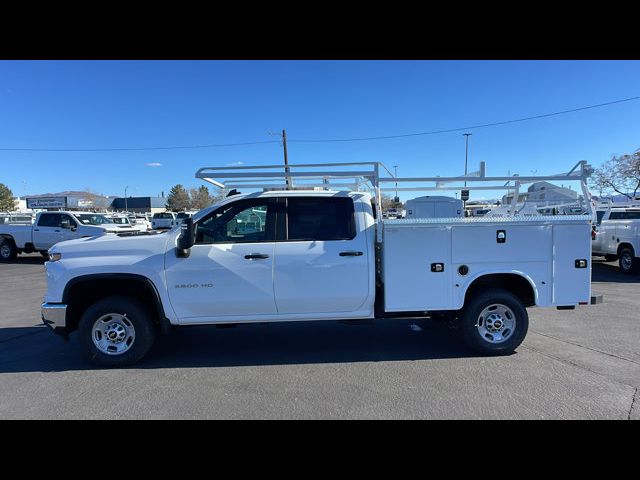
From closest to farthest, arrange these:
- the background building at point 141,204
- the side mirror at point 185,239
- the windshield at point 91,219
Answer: the side mirror at point 185,239 → the windshield at point 91,219 → the background building at point 141,204

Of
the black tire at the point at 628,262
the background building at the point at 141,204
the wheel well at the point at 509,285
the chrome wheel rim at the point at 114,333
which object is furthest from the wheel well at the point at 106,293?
the background building at the point at 141,204

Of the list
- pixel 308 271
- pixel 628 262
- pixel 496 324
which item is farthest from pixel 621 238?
pixel 308 271

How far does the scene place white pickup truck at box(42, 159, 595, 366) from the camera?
14.3 ft

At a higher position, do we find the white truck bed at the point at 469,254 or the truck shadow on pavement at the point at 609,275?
the white truck bed at the point at 469,254

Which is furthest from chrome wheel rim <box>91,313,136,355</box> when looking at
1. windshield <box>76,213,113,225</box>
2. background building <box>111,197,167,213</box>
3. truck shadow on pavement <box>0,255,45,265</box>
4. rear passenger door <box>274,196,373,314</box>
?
background building <box>111,197,167,213</box>

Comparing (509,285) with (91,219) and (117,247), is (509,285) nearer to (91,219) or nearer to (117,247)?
(117,247)

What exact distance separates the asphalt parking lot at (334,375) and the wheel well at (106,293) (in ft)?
1.91

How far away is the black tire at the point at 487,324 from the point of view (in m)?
4.59

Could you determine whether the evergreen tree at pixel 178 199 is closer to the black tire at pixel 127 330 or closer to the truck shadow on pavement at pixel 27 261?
the truck shadow on pavement at pixel 27 261

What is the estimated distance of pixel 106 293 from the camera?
4.55m

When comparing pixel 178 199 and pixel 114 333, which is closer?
pixel 114 333

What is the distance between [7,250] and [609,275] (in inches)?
846

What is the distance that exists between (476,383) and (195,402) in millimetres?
2733
